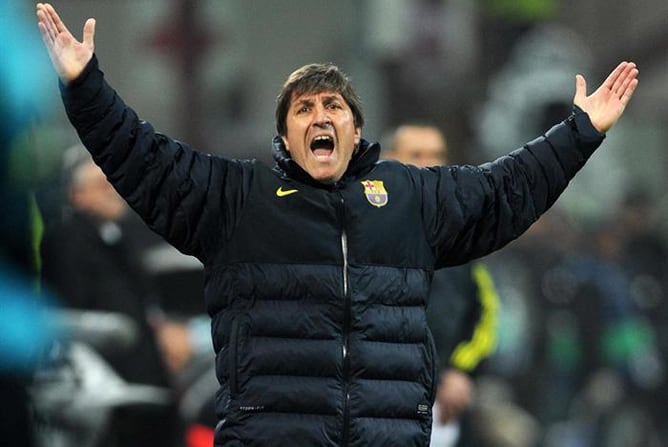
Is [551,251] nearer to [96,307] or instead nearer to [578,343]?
[578,343]

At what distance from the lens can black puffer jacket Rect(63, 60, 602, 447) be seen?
6711mm

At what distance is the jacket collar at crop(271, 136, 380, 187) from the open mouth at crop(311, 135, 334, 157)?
78 mm

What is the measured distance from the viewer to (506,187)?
23.7ft

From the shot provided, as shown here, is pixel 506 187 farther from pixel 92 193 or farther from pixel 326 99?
pixel 92 193

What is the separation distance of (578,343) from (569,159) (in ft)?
34.2

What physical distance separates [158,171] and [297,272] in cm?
54

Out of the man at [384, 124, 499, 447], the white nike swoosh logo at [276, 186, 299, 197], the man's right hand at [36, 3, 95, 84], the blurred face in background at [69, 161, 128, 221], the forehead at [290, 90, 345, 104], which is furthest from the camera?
the blurred face in background at [69, 161, 128, 221]

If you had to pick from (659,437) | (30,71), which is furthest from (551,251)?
(30,71)

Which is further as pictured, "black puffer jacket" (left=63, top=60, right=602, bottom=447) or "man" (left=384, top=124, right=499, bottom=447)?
"man" (left=384, top=124, right=499, bottom=447)

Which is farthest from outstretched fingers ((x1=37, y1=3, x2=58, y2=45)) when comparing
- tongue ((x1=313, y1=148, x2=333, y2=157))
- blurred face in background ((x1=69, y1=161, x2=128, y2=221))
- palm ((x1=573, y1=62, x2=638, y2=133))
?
blurred face in background ((x1=69, y1=161, x2=128, y2=221))

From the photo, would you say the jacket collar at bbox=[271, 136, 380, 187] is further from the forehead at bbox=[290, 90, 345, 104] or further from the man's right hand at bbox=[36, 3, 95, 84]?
the man's right hand at bbox=[36, 3, 95, 84]

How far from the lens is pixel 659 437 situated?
18453 mm

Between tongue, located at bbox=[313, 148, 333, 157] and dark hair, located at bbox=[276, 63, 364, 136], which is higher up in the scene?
dark hair, located at bbox=[276, 63, 364, 136]

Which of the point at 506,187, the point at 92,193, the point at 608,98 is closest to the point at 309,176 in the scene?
the point at 506,187
